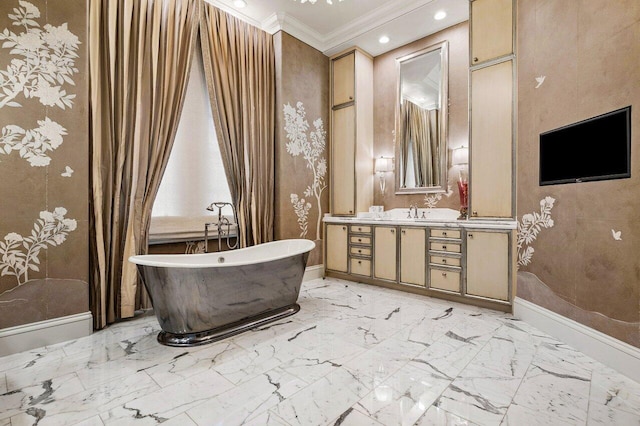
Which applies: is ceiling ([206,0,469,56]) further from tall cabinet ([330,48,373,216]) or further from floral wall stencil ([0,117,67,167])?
floral wall stencil ([0,117,67,167])

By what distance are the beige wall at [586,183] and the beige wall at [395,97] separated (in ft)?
2.60

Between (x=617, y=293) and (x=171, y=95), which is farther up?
(x=171, y=95)

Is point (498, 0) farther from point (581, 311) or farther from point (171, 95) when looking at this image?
point (171, 95)

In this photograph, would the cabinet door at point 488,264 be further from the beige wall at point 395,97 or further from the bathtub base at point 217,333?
the bathtub base at point 217,333

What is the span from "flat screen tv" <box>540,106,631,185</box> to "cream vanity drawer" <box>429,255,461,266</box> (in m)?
1.09

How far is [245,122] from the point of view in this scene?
3.51 meters

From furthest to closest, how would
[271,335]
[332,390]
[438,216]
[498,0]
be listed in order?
[438,216], [498,0], [271,335], [332,390]

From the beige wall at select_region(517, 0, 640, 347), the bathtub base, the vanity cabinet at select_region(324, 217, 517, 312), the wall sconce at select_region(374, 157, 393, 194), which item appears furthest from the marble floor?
the wall sconce at select_region(374, 157, 393, 194)

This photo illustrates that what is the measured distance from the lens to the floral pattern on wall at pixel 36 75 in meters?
2.06

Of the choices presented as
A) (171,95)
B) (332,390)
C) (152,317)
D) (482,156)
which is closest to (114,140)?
(171,95)

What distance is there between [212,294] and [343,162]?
270 cm

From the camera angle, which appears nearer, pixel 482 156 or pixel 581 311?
pixel 581 311

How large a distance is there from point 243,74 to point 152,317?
→ 2760mm

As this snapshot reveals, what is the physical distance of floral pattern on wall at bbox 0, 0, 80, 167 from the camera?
6.77 ft
